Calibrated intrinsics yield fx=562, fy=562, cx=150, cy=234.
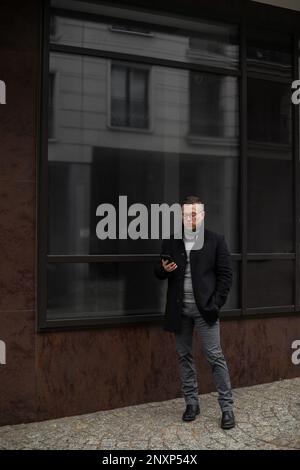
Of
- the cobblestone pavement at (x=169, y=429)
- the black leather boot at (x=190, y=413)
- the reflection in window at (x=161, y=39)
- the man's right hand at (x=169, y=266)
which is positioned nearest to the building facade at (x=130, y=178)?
the reflection in window at (x=161, y=39)

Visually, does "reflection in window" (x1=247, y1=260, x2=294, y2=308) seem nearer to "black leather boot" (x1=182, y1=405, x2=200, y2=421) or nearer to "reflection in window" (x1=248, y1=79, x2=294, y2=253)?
"reflection in window" (x1=248, y1=79, x2=294, y2=253)

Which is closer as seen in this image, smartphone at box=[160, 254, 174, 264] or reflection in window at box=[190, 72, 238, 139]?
smartphone at box=[160, 254, 174, 264]

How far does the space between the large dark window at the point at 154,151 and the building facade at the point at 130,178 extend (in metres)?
0.02

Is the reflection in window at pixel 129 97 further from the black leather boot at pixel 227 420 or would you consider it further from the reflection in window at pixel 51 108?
the black leather boot at pixel 227 420

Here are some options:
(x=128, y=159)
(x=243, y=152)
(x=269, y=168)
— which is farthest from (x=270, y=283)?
(x=128, y=159)

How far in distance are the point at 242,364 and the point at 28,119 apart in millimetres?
3338

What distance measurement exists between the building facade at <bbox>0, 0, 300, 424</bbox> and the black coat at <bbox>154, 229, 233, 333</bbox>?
0.72m

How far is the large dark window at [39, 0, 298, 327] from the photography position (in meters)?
5.32

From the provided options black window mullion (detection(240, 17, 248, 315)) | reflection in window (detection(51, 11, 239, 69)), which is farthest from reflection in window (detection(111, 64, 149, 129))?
black window mullion (detection(240, 17, 248, 315))

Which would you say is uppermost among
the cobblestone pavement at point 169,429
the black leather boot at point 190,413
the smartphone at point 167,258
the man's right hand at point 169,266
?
the smartphone at point 167,258

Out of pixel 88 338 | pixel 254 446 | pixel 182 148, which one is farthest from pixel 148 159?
pixel 254 446

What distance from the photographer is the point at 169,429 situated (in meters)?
4.79

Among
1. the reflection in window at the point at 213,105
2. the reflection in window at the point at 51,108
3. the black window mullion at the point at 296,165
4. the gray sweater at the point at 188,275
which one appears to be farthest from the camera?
the black window mullion at the point at 296,165

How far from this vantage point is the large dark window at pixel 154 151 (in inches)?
210
